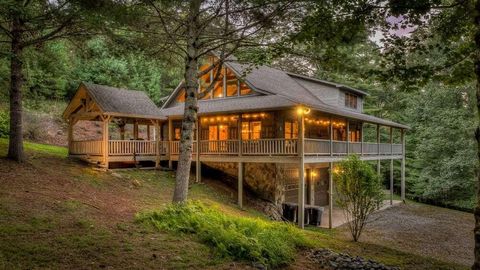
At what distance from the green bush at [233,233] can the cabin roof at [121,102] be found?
10.5 metres

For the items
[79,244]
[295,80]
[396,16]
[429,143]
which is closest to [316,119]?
[295,80]

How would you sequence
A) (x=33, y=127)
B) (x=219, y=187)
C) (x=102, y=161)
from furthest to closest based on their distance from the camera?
(x=33, y=127), (x=219, y=187), (x=102, y=161)

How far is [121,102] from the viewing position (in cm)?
1983

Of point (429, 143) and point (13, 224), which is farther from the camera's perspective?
point (429, 143)

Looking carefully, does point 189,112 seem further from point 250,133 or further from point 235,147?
point 250,133

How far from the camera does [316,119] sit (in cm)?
2303

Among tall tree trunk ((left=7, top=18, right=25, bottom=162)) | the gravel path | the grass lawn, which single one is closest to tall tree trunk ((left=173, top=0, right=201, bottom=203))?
the grass lawn

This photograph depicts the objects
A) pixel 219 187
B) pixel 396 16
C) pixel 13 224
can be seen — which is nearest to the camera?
pixel 396 16

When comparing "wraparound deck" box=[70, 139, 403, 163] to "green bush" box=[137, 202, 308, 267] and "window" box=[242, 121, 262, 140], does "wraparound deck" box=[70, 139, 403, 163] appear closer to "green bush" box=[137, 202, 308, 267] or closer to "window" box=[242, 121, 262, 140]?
"window" box=[242, 121, 262, 140]

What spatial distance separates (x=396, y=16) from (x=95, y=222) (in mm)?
7902

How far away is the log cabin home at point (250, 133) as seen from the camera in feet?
56.7

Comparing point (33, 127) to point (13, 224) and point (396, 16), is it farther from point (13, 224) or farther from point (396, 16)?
point (396, 16)

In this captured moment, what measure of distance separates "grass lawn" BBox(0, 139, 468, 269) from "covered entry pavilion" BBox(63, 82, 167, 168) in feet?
14.2

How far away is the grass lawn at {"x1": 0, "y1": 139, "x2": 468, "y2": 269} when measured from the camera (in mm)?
5969
